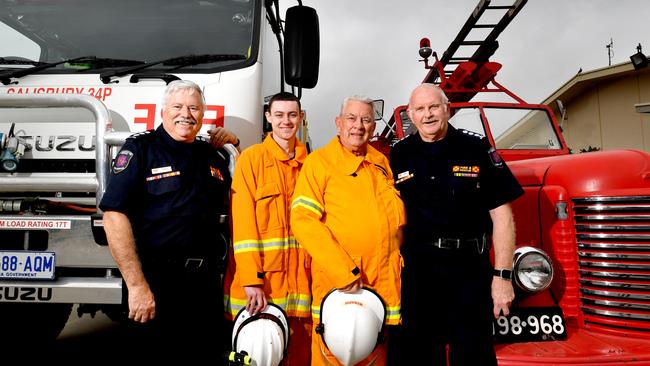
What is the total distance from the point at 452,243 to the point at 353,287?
1.65 ft

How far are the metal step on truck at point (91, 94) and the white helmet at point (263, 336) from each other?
701 mm

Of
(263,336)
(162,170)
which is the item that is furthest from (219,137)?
(263,336)

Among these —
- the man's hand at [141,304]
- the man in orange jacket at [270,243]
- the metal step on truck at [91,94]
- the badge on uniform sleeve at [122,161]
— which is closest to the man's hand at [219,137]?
the man in orange jacket at [270,243]

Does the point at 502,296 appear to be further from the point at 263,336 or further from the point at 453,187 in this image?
the point at 263,336

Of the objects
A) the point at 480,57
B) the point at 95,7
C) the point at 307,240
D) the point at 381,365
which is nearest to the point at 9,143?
the point at 95,7

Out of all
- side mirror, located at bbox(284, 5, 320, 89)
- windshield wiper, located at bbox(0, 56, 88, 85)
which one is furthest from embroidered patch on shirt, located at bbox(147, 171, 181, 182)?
windshield wiper, located at bbox(0, 56, 88, 85)

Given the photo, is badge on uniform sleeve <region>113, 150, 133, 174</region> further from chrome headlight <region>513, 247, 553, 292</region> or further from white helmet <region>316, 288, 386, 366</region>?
chrome headlight <region>513, 247, 553, 292</region>

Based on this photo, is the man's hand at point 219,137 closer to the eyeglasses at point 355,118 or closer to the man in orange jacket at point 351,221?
the man in orange jacket at point 351,221

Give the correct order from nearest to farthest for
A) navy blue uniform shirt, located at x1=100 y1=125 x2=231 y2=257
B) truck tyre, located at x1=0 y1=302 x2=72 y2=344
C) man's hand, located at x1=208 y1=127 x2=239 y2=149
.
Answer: navy blue uniform shirt, located at x1=100 y1=125 x2=231 y2=257, man's hand, located at x1=208 y1=127 x2=239 y2=149, truck tyre, located at x1=0 y1=302 x2=72 y2=344

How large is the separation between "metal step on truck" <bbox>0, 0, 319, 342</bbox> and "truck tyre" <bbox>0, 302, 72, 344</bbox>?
0.04 m

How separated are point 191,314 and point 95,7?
2.27 metres

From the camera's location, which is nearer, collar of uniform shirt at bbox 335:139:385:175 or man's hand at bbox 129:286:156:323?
man's hand at bbox 129:286:156:323

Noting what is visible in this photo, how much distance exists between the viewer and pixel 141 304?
84.6 inches

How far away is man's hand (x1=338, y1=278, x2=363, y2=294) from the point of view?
218 centimetres
